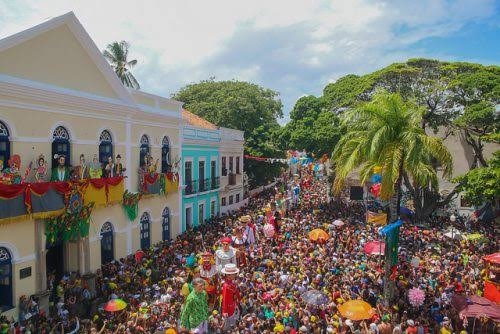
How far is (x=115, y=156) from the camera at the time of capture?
18734 mm

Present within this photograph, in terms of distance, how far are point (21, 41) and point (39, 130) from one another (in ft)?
9.30

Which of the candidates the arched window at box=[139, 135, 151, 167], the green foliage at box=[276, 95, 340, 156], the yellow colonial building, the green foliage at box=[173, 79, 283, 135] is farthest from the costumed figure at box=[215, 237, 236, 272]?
the green foliage at box=[173, 79, 283, 135]

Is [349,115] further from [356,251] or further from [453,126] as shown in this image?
[453,126]

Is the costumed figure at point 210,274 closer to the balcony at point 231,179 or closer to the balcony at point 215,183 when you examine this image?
the balcony at point 215,183

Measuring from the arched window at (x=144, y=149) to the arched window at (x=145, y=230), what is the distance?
2.50m

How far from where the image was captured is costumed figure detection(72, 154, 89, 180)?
15841mm

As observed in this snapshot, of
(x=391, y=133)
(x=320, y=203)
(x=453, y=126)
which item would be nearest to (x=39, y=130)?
(x=391, y=133)

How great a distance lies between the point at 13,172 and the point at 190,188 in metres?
13.0

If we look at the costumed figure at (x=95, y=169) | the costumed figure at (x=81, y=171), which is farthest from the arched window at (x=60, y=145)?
the costumed figure at (x=95, y=169)

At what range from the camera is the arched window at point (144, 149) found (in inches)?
830

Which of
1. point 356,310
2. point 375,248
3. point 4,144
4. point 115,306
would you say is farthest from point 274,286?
point 4,144

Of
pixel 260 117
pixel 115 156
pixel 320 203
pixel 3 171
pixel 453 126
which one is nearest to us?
pixel 3 171

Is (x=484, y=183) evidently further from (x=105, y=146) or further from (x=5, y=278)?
(x=5, y=278)

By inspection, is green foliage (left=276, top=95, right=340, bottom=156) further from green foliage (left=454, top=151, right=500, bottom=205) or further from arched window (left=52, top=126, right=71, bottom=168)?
arched window (left=52, top=126, right=71, bottom=168)
